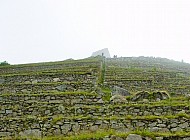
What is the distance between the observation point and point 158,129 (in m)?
14.0

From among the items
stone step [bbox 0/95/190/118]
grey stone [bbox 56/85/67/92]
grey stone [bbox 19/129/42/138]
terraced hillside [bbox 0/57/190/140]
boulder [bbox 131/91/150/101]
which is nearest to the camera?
terraced hillside [bbox 0/57/190/140]

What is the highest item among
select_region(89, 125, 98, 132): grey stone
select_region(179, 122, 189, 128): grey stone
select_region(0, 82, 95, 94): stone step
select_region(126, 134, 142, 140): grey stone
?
select_region(0, 82, 95, 94): stone step

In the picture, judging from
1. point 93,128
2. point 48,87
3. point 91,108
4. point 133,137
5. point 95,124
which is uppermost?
point 48,87

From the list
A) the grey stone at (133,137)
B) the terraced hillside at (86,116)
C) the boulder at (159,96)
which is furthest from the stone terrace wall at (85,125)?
the boulder at (159,96)

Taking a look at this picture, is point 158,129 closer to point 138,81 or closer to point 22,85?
point 22,85

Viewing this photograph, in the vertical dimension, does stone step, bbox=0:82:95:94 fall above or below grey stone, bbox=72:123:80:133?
above

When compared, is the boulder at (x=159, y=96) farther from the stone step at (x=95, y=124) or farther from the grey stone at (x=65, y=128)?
the grey stone at (x=65, y=128)

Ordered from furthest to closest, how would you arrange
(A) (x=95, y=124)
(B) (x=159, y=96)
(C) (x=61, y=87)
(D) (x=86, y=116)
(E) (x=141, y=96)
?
(C) (x=61, y=87)
(B) (x=159, y=96)
(E) (x=141, y=96)
(D) (x=86, y=116)
(A) (x=95, y=124)

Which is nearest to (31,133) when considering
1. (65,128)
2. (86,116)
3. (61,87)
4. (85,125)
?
(65,128)

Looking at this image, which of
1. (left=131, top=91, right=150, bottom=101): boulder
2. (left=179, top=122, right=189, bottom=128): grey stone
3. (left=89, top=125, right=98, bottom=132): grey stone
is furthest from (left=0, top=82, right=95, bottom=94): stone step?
(left=179, top=122, right=189, bottom=128): grey stone

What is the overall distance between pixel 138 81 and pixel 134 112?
12616 millimetres

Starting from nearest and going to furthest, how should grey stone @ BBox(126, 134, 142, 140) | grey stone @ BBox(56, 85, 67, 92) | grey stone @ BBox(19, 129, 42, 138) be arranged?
grey stone @ BBox(126, 134, 142, 140) → grey stone @ BBox(19, 129, 42, 138) → grey stone @ BBox(56, 85, 67, 92)

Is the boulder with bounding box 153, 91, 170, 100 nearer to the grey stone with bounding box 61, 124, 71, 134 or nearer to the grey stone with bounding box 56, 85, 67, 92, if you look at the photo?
the grey stone with bounding box 56, 85, 67, 92

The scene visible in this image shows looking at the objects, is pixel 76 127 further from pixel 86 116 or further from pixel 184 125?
pixel 184 125
